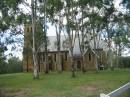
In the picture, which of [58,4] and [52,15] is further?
[52,15]

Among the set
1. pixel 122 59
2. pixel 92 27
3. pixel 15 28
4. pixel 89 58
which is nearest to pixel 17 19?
pixel 15 28

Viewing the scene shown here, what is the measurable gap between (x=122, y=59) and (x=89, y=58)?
42.5 ft

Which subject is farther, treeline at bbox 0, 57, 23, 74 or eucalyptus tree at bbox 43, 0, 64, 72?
treeline at bbox 0, 57, 23, 74

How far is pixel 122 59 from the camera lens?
82.9 meters

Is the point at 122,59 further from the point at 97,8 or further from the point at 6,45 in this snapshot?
the point at 6,45

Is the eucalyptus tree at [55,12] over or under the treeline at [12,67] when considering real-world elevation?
over

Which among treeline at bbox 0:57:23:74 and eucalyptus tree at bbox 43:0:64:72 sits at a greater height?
eucalyptus tree at bbox 43:0:64:72

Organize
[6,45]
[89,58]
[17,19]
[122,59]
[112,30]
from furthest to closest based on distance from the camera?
[122,59], [89,58], [112,30], [6,45], [17,19]

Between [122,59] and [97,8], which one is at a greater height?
[97,8]

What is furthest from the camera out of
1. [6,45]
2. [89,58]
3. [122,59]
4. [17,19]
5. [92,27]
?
[122,59]

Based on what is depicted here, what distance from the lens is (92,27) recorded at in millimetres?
53062

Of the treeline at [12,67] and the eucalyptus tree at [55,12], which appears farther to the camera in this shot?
the treeline at [12,67]

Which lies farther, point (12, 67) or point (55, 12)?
point (12, 67)

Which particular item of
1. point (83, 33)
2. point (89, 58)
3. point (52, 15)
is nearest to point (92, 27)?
point (83, 33)
